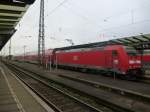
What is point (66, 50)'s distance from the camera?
129 feet

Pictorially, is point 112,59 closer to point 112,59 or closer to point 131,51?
point 112,59

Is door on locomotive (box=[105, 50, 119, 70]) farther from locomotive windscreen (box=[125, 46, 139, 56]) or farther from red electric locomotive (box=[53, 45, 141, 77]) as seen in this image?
locomotive windscreen (box=[125, 46, 139, 56])

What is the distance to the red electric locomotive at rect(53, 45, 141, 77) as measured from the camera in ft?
76.6

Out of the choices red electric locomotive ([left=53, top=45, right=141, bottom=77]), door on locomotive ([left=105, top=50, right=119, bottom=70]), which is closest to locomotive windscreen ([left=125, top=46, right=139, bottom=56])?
red electric locomotive ([left=53, top=45, right=141, bottom=77])

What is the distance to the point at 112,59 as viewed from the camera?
2470 centimetres

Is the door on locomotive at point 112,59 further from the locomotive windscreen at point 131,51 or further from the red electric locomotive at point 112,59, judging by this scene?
the locomotive windscreen at point 131,51

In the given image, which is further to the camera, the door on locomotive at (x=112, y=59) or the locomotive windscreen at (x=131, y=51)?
the door on locomotive at (x=112, y=59)

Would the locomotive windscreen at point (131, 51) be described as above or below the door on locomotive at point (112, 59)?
above

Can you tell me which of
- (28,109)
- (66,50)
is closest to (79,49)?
(66,50)

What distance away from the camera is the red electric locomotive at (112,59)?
23.4 m

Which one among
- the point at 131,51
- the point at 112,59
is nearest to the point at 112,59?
the point at 112,59

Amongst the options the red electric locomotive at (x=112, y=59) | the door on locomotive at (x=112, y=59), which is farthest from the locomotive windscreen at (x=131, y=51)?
the door on locomotive at (x=112, y=59)

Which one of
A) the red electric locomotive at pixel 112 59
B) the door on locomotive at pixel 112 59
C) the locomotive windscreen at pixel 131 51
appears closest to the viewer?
the red electric locomotive at pixel 112 59

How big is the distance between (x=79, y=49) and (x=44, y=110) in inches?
892
